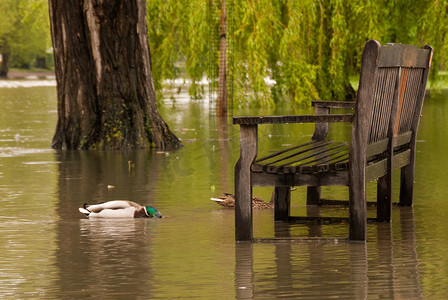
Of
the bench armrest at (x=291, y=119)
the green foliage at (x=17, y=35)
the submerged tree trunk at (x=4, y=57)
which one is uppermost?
the bench armrest at (x=291, y=119)

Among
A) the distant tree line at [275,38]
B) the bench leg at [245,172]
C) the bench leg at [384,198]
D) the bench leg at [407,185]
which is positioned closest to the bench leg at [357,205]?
the bench leg at [245,172]

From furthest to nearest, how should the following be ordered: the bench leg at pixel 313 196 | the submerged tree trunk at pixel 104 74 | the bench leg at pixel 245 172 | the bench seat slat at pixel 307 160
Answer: the submerged tree trunk at pixel 104 74, the bench leg at pixel 313 196, the bench leg at pixel 245 172, the bench seat slat at pixel 307 160

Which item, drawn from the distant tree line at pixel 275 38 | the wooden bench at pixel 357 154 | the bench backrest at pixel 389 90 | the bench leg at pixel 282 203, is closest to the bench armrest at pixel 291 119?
the wooden bench at pixel 357 154

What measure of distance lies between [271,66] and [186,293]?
18842 mm

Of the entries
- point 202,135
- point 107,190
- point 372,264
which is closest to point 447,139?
point 202,135

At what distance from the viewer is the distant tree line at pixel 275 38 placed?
20562 mm

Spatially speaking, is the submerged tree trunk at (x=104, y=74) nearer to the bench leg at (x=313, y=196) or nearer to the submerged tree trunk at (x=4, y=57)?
the bench leg at (x=313, y=196)

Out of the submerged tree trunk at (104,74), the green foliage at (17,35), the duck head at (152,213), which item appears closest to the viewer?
the duck head at (152,213)

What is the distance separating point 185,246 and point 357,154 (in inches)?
49.9

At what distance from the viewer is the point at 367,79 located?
604 centimetres

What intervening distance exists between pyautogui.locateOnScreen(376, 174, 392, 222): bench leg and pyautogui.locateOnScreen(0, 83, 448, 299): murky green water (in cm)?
10

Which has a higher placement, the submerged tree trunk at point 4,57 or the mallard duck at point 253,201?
the mallard duck at point 253,201

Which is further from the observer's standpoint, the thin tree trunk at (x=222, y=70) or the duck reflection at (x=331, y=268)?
the thin tree trunk at (x=222, y=70)

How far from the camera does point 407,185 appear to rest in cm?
792
